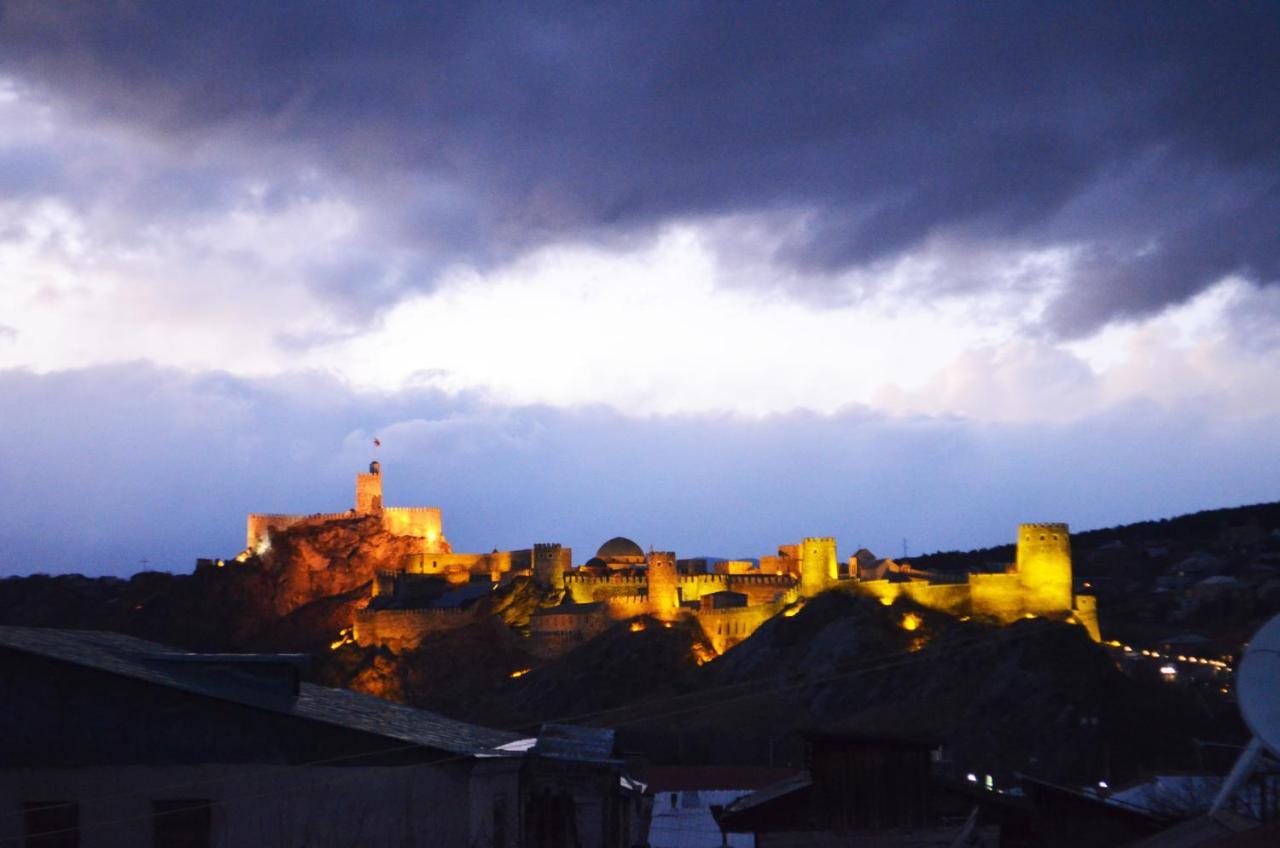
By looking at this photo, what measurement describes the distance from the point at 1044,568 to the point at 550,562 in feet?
140

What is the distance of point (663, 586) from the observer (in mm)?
106750

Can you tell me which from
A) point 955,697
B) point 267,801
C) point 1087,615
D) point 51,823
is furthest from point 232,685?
point 1087,615

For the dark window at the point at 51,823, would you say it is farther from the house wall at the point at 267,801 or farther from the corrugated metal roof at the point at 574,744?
the corrugated metal roof at the point at 574,744

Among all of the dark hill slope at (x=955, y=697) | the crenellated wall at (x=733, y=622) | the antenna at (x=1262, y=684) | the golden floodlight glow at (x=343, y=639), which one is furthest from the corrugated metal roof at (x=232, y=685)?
the golden floodlight glow at (x=343, y=639)

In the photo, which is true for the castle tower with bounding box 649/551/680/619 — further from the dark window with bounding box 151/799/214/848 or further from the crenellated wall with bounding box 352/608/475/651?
the dark window with bounding box 151/799/214/848

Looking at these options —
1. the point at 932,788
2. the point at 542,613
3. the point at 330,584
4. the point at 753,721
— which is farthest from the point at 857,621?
the point at 932,788

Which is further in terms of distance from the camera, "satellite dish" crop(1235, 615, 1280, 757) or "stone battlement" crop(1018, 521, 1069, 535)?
"stone battlement" crop(1018, 521, 1069, 535)

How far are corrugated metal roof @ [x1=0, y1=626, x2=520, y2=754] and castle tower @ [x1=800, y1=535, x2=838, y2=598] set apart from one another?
80913 mm

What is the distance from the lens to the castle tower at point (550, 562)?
117 meters

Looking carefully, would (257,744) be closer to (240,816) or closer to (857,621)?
(240,816)

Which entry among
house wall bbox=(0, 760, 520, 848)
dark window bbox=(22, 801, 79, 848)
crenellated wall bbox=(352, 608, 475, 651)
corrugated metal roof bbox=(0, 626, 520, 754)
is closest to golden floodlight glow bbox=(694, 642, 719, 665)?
crenellated wall bbox=(352, 608, 475, 651)

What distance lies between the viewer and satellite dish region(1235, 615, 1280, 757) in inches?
805

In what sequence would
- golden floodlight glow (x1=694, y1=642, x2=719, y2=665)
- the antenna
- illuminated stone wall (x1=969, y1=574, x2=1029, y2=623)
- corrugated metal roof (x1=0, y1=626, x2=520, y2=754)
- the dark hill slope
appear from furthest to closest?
golden floodlight glow (x1=694, y1=642, x2=719, y2=665)
illuminated stone wall (x1=969, y1=574, x2=1029, y2=623)
the dark hill slope
the antenna
corrugated metal roof (x1=0, y1=626, x2=520, y2=754)

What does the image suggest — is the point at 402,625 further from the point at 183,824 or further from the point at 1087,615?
the point at 183,824
